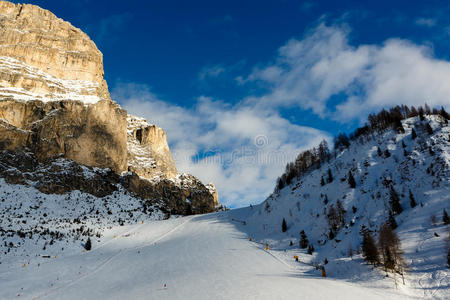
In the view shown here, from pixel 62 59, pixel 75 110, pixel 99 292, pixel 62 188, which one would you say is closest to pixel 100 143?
pixel 75 110

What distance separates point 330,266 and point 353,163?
1547cm

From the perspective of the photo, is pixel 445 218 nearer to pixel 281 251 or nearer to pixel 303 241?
pixel 303 241

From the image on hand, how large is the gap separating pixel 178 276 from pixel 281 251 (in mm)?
9325

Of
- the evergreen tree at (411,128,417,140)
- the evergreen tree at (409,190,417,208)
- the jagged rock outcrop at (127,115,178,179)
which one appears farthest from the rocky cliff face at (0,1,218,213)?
the evergreen tree at (411,128,417,140)

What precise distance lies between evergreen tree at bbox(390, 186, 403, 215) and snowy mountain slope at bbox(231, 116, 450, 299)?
0.33 m

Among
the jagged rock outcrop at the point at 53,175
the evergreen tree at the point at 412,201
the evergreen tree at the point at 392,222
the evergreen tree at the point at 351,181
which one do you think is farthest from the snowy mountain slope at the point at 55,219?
the evergreen tree at the point at 412,201

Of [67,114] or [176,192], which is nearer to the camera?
[67,114]

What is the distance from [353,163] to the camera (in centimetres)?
2752

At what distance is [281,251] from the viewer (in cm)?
2008

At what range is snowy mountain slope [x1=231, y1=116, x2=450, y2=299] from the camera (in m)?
12.1

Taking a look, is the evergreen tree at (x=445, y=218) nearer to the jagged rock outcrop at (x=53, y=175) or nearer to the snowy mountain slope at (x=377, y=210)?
the snowy mountain slope at (x=377, y=210)

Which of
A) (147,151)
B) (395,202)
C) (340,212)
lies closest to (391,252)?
(395,202)

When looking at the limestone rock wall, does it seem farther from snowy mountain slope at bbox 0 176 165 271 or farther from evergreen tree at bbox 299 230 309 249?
evergreen tree at bbox 299 230 309 249

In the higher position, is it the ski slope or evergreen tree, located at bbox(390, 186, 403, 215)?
evergreen tree, located at bbox(390, 186, 403, 215)
